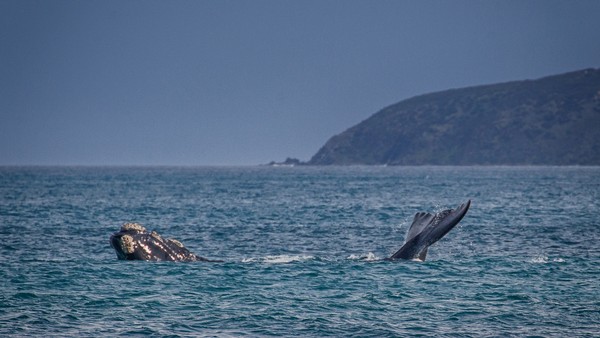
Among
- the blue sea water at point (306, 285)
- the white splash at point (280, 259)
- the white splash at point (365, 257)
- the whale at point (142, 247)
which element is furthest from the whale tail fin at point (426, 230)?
the whale at point (142, 247)

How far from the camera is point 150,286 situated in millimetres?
23453

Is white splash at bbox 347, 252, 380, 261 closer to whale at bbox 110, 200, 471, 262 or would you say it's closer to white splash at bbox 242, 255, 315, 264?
white splash at bbox 242, 255, 315, 264

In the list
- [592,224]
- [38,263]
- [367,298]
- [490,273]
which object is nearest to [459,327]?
[367,298]

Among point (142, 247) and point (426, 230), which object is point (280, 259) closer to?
point (142, 247)

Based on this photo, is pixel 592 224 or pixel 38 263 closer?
pixel 38 263

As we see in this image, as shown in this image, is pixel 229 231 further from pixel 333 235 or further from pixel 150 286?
pixel 150 286

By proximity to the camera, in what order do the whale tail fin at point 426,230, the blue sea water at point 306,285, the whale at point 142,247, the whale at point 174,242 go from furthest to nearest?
the whale at point 142,247 → the whale at point 174,242 → the whale tail fin at point 426,230 → the blue sea water at point 306,285

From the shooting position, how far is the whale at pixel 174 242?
26422 millimetres

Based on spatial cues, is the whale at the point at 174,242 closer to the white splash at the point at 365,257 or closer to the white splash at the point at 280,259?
the white splash at the point at 365,257

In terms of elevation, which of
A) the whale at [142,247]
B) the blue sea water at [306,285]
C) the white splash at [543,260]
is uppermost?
the whale at [142,247]

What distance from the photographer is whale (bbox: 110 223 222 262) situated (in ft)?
87.7

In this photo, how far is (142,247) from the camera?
27.1 m

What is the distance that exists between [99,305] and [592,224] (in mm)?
32205

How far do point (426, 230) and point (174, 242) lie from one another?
7.87 metres
